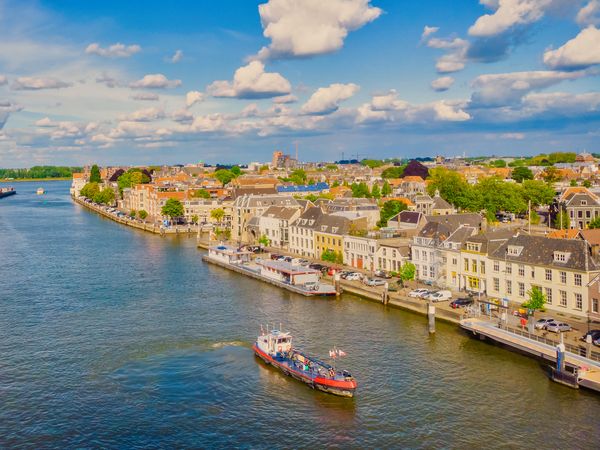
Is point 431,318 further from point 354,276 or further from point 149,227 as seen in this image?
point 149,227

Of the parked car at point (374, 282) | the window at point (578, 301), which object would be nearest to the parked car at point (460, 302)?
the window at point (578, 301)

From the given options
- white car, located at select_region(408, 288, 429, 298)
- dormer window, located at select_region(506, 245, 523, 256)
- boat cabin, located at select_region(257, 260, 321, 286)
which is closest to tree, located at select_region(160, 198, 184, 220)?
boat cabin, located at select_region(257, 260, 321, 286)

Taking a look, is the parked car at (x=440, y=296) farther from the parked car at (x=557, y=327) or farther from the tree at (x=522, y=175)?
the tree at (x=522, y=175)

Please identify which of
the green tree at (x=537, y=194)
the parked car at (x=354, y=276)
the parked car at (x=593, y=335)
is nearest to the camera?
the parked car at (x=593, y=335)

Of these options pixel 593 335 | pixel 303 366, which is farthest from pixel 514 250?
pixel 303 366

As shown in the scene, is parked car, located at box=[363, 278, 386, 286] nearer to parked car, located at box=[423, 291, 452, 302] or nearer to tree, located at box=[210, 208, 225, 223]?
parked car, located at box=[423, 291, 452, 302]
